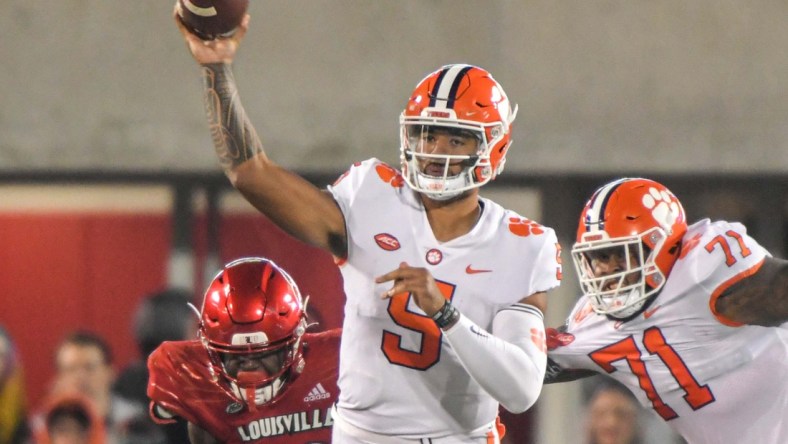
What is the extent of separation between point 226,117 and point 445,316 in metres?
0.64

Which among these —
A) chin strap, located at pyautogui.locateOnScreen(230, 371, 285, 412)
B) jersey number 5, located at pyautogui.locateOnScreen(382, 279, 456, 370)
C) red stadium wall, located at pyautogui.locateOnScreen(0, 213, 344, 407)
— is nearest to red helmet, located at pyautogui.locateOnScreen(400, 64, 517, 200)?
jersey number 5, located at pyautogui.locateOnScreen(382, 279, 456, 370)

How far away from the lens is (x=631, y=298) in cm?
358

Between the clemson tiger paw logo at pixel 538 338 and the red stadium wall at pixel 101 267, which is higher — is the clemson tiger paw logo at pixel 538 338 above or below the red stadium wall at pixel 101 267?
above

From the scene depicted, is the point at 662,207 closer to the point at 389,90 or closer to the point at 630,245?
the point at 630,245

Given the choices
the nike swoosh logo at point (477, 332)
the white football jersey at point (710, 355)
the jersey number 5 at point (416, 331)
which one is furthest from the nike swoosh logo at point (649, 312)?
the nike swoosh logo at point (477, 332)

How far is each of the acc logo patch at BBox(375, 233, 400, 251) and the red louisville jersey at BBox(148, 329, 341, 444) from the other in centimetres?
75

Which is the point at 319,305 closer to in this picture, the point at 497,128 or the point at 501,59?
the point at 501,59

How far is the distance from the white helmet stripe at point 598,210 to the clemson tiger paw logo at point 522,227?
53 cm

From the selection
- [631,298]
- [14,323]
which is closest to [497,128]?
[631,298]

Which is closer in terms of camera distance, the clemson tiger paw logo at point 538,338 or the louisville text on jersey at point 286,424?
the clemson tiger paw logo at point 538,338

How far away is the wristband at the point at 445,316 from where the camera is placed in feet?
8.96

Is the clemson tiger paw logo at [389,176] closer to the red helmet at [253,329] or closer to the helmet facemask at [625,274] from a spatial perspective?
the red helmet at [253,329]

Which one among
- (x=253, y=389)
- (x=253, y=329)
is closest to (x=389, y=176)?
(x=253, y=329)

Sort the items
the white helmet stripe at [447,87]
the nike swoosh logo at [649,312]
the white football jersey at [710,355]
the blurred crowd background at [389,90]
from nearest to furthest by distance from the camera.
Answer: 1. the white helmet stripe at [447,87]
2. the white football jersey at [710,355]
3. the nike swoosh logo at [649,312]
4. the blurred crowd background at [389,90]
